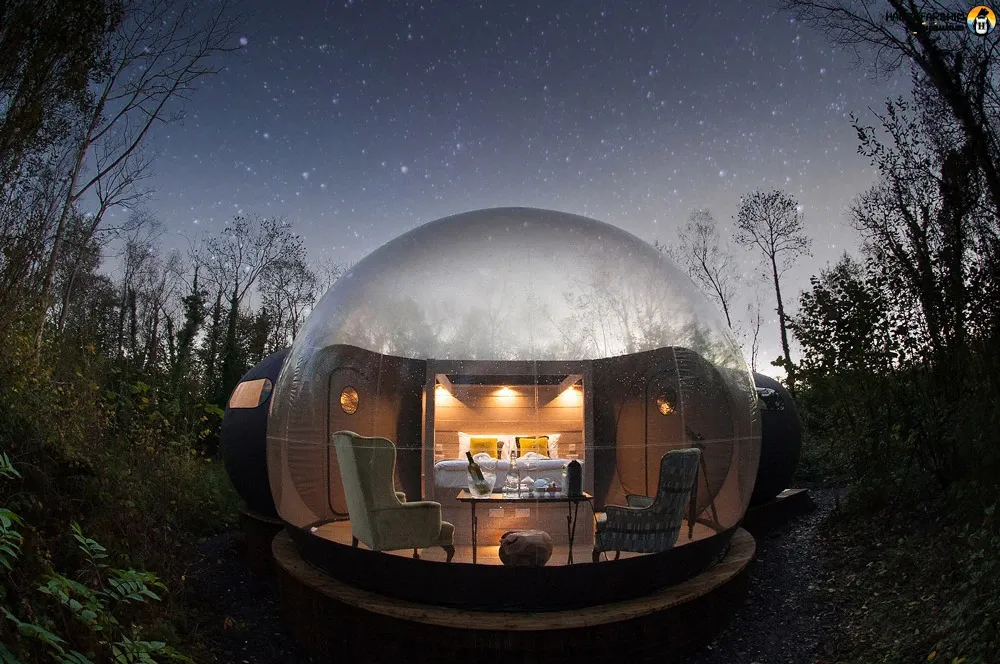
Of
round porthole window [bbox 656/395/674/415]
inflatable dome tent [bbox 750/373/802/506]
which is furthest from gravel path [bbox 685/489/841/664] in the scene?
round porthole window [bbox 656/395/674/415]

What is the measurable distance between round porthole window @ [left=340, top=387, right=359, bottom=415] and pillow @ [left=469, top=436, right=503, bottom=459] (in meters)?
1.18

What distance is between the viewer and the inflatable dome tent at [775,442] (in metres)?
8.45

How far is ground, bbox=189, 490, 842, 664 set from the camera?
5.13 metres

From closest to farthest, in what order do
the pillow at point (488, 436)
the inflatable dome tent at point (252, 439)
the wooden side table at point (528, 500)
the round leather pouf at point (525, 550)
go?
the round leather pouf at point (525, 550) < the wooden side table at point (528, 500) < the pillow at point (488, 436) < the inflatable dome tent at point (252, 439)

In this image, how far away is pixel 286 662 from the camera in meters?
5.30

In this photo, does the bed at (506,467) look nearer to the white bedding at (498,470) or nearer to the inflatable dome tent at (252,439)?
the white bedding at (498,470)

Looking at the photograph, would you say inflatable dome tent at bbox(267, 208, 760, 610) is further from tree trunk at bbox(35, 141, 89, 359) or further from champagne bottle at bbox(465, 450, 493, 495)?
tree trunk at bbox(35, 141, 89, 359)

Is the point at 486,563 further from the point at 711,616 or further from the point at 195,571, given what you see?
the point at 195,571

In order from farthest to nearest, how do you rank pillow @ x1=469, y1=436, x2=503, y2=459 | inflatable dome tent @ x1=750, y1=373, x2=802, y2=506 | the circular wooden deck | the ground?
1. inflatable dome tent @ x1=750, y1=373, x2=802, y2=506
2. pillow @ x1=469, y1=436, x2=503, y2=459
3. the ground
4. the circular wooden deck

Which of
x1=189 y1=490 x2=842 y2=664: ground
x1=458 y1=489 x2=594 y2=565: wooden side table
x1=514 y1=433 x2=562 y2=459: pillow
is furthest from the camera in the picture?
x1=514 y1=433 x2=562 y2=459: pillow

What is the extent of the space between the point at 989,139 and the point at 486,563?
6.47 metres

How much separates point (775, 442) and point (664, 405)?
408 centimetres

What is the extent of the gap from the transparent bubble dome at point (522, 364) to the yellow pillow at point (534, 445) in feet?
0.31

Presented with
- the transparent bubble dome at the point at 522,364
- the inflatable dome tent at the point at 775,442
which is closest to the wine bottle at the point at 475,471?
the transparent bubble dome at the point at 522,364
